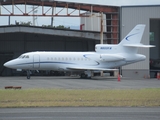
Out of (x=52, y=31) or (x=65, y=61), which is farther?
(x=52, y=31)

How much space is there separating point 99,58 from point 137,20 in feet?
26.6

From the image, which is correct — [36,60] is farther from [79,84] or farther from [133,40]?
[79,84]

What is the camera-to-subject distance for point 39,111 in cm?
1630

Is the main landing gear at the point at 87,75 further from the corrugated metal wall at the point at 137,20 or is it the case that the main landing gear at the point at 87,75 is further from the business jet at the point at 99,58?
the corrugated metal wall at the point at 137,20

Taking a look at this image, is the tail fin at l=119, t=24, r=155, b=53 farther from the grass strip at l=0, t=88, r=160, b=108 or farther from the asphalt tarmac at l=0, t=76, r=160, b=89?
the grass strip at l=0, t=88, r=160, b=108

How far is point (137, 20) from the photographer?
4994 centimetres

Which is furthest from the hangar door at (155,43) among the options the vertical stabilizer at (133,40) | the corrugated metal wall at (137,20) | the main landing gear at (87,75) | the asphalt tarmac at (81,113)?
the asphalt tarmac at (81,113)

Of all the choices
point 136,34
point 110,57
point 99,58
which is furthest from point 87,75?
point 136,34

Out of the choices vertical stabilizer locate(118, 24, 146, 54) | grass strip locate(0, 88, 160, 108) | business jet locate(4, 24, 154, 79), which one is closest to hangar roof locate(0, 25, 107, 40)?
business jet locate(4, 24, 154, 79)

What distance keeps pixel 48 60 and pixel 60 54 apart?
167cm

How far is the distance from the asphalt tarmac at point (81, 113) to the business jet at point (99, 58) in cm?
2734

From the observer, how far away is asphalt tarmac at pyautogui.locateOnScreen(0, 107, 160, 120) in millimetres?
14367

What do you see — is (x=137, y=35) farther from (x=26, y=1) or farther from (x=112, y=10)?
(x=26, y=1)

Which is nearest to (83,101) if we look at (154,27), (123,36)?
(123,36)
